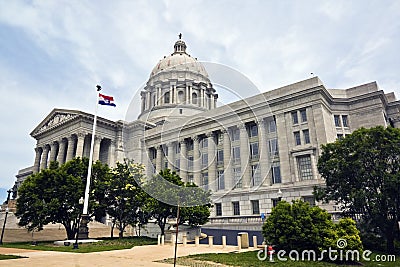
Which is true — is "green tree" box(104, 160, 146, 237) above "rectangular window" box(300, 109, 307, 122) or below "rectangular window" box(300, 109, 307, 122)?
below

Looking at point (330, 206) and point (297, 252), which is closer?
point (297, 252)

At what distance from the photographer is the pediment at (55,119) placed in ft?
193

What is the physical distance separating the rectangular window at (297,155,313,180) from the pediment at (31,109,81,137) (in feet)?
137

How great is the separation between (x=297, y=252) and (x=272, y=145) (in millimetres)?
27054

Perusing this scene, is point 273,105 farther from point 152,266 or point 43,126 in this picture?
point 43,126

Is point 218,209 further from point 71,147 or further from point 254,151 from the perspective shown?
point 71,147

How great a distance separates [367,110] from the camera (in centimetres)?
4175

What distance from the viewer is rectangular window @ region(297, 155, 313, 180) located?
38.7m

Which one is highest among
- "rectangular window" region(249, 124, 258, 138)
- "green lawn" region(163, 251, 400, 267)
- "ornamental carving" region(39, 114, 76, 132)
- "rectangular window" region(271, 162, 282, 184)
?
"ornamental carving" region(39, 114, 76, 132)

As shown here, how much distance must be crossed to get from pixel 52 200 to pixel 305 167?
3058cm

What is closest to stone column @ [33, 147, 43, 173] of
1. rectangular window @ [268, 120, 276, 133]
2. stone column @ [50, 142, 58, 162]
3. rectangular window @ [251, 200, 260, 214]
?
stone column @ [50, 142, 58, 162]

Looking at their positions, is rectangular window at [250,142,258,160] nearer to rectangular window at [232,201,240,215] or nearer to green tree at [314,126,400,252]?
rectangular window at [232,201,240,215]

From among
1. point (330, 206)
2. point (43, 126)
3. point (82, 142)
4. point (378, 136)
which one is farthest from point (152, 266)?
point (43, 126)

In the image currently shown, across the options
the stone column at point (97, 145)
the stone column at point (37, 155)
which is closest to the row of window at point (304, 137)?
the stone column at point (97, 145)
